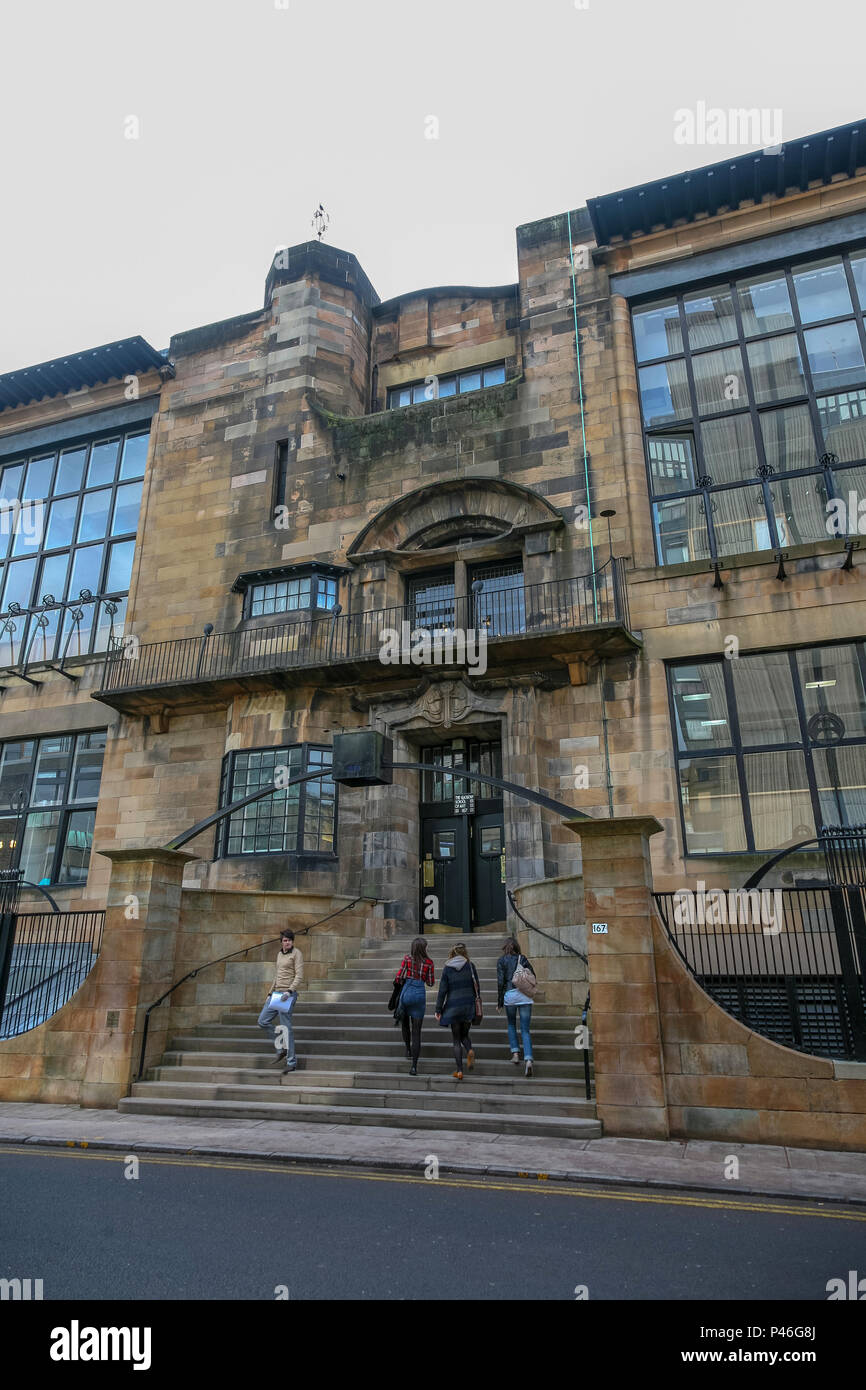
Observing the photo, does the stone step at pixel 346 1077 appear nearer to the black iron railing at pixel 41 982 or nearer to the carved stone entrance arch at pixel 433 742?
the black iron railing at pixel 41 982

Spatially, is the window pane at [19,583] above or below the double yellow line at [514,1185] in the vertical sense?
above

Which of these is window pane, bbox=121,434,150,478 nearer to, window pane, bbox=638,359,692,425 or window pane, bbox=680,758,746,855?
window pane, bbox=638,359,692,425

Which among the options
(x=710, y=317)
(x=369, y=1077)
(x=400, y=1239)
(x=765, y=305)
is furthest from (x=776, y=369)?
(x=400, y=1239)

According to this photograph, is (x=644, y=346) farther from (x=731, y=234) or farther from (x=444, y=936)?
(x=444, y=936)

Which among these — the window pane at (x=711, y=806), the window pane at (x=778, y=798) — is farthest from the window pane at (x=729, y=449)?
the window pane at (x=711, y=806)

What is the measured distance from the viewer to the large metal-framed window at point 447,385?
21594mm

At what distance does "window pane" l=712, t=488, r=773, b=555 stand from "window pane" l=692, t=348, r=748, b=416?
84.7 inches

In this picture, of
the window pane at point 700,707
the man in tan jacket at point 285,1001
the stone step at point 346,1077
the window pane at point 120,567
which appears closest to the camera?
the stone step at point 346,1077

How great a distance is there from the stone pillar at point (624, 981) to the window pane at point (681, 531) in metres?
8.79

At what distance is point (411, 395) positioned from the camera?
22953 millimetres

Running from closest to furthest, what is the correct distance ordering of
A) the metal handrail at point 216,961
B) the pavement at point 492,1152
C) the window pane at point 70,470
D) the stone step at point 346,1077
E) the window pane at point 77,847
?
the pavement at point 492,1152 → the stone step at point 346,1077 → the metal handrail at point 216,961 → the window pane at point 77,847 → the window pane at point 70,470

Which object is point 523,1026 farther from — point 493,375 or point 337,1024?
point 493,375

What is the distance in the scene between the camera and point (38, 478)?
24.3 m

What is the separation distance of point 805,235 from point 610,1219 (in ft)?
63.6
